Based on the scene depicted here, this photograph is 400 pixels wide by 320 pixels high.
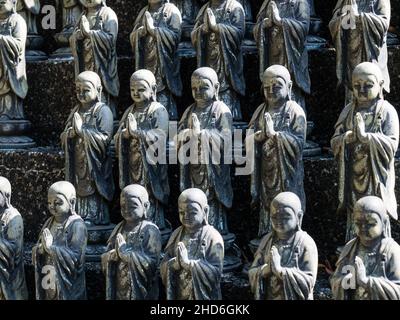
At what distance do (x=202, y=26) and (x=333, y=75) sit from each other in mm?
1205

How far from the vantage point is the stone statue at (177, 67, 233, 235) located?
A: 14.1 m

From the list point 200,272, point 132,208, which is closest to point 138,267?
point 132,208

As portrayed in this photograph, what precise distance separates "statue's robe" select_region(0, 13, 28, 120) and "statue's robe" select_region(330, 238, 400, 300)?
4.20 meters

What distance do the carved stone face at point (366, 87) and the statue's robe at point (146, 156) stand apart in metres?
1.78

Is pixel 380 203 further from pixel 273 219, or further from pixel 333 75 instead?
pixel 333 75

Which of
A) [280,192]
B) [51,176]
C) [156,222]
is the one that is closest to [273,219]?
[280,192]

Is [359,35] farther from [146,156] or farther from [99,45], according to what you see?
[99,45]

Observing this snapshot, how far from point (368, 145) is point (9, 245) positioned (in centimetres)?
306

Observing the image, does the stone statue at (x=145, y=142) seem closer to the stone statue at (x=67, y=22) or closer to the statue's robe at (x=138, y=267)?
the statue's robe at (x=138, y=267)

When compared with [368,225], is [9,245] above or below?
below

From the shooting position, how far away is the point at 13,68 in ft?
51.7

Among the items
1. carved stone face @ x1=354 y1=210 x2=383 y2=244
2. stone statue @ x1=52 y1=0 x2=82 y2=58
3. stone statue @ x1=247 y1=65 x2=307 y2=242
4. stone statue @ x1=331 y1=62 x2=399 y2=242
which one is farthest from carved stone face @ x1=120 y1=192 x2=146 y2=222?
stone statue @ x1=52 y1=0 x2=82 y2=58

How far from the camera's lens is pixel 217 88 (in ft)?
47.0

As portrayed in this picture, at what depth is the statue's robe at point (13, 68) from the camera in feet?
51.5
